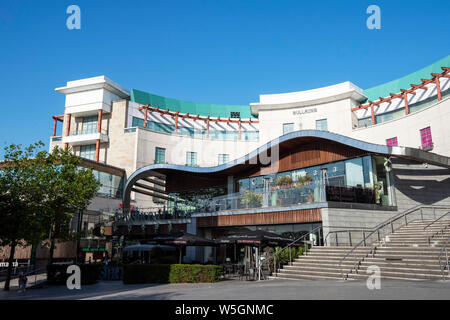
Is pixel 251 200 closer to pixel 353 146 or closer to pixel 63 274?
pixel 353 146

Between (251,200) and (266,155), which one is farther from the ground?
(266,155)

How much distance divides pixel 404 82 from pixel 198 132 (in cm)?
2738

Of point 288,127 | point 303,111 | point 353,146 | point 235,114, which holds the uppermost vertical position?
point 235,114

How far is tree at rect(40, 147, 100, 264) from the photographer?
19.4 metres

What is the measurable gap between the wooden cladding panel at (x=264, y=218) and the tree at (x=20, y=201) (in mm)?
10377

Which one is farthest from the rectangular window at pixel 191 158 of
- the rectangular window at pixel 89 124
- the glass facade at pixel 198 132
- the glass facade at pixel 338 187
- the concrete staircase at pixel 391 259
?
the concrete staircase at pixel 391 259

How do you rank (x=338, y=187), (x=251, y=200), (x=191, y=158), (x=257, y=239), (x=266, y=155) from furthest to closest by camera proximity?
(x=191, y=158) < (x=266, y=155) < (x=251, y=200) < (x=338, y=187) < (x=257, y=239)

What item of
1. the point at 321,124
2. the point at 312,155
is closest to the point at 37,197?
the point at 312,155

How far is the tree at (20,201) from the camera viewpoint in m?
17.1

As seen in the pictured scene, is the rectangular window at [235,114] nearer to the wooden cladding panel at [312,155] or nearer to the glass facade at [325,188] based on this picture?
the wooden cladding panel at [312,155]

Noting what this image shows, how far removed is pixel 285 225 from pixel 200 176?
1067cm

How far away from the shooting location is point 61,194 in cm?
1992

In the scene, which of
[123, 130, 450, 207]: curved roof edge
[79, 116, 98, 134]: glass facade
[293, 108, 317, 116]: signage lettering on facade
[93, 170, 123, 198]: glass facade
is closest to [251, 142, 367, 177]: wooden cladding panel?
[123, 130, 450, 207]: curved roof edge
